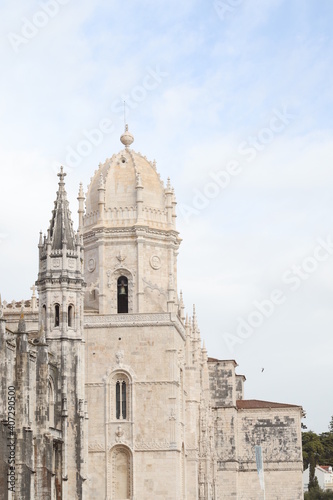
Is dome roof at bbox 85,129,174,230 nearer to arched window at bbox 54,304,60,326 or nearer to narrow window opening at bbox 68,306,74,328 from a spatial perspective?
narrow window opening at bbox 68,306,74,328

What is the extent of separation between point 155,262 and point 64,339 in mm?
12105

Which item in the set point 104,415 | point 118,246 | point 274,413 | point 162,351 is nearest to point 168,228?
point 118,246

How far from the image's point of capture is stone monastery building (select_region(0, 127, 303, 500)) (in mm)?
50000

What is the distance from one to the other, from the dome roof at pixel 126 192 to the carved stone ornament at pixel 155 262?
2384mm

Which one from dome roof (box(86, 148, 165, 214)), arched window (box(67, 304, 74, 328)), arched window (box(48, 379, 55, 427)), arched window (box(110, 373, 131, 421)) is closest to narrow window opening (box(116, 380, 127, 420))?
arched window (box(110, 373, 131, 421))

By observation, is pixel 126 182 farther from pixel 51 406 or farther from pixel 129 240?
pixel 51 406

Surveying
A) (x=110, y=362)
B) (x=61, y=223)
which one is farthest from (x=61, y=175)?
(x=110, y=362)

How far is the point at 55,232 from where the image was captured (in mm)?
59094

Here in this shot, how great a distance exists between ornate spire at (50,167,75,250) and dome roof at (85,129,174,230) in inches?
325

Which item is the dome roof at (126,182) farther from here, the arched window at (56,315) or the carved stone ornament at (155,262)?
the arched window at (56,315)

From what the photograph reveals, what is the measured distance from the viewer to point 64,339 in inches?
2248

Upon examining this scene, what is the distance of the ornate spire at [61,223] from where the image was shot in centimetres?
5894

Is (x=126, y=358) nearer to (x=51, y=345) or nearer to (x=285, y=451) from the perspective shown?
(x=51, y=345)

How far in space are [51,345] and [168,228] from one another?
1448 centimetres
